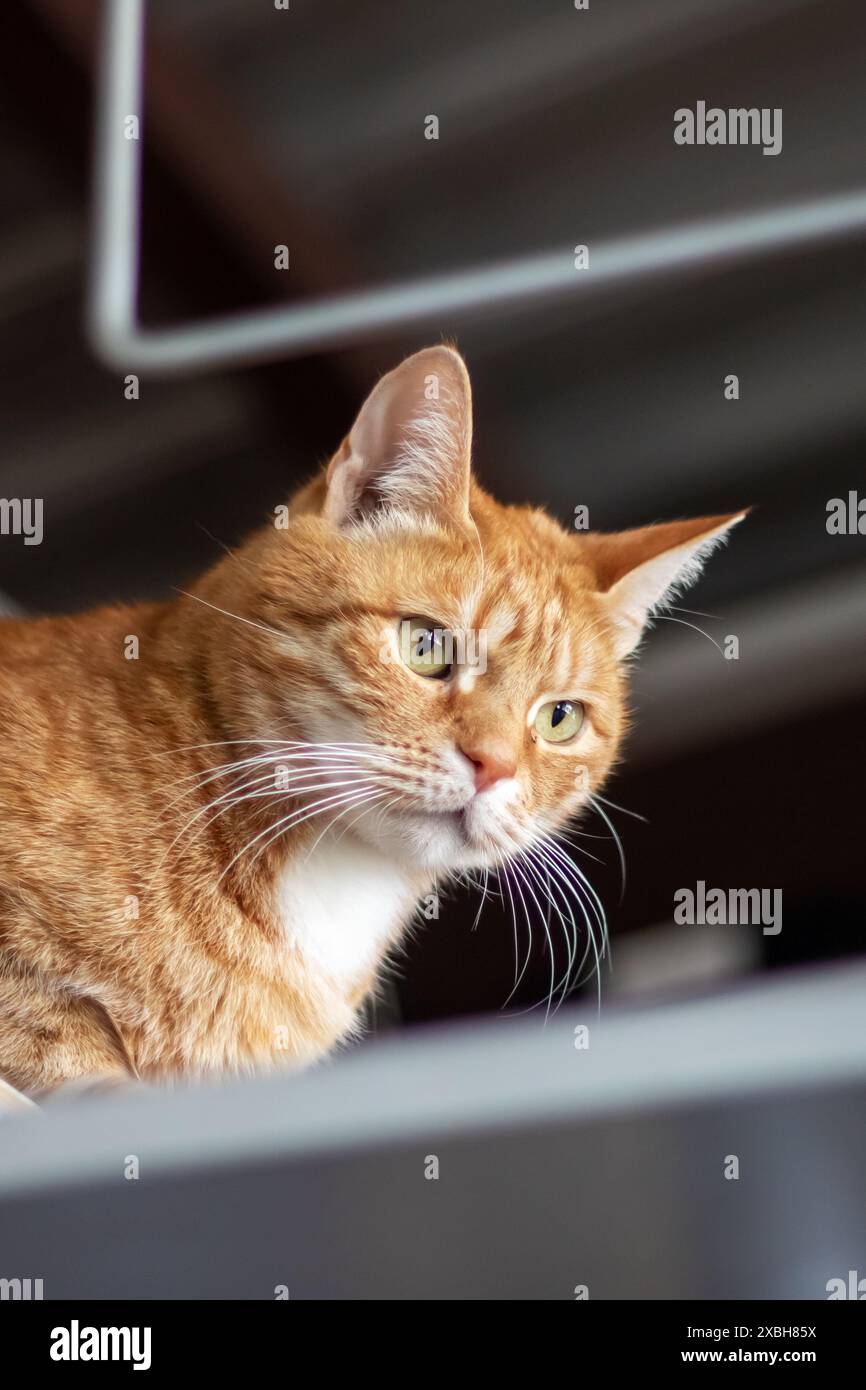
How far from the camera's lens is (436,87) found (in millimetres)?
1495

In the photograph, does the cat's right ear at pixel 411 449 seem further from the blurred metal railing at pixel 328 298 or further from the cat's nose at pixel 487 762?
the blurred metal railing at pixel 328 298

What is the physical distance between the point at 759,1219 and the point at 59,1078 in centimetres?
52

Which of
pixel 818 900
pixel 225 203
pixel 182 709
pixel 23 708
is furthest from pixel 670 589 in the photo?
pixel 225 203

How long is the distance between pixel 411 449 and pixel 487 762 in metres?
0.29

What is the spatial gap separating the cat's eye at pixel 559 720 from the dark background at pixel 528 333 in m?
0.27

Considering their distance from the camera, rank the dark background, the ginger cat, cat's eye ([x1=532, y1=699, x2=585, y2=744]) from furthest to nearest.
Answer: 1. the dark background
2. cat's eye ([x1=532, y1=699, x2=585, y2=744])
3. the ginger cat

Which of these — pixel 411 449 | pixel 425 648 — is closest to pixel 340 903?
pixel 425 648

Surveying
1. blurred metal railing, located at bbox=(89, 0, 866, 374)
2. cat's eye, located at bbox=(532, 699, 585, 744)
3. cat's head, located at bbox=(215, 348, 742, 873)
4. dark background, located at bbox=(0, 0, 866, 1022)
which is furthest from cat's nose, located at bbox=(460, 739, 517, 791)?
blurred metal railing, located at bbox=(89, 0, 866, 374)

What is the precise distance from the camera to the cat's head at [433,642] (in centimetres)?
93

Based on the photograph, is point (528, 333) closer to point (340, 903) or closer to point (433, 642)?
point (433, 642)

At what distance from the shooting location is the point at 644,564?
1114 mm

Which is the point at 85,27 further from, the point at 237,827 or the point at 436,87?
the point at 237,827

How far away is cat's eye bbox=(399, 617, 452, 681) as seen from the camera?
982mm

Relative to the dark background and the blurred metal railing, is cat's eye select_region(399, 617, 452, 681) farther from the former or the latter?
the blurred metal railing
